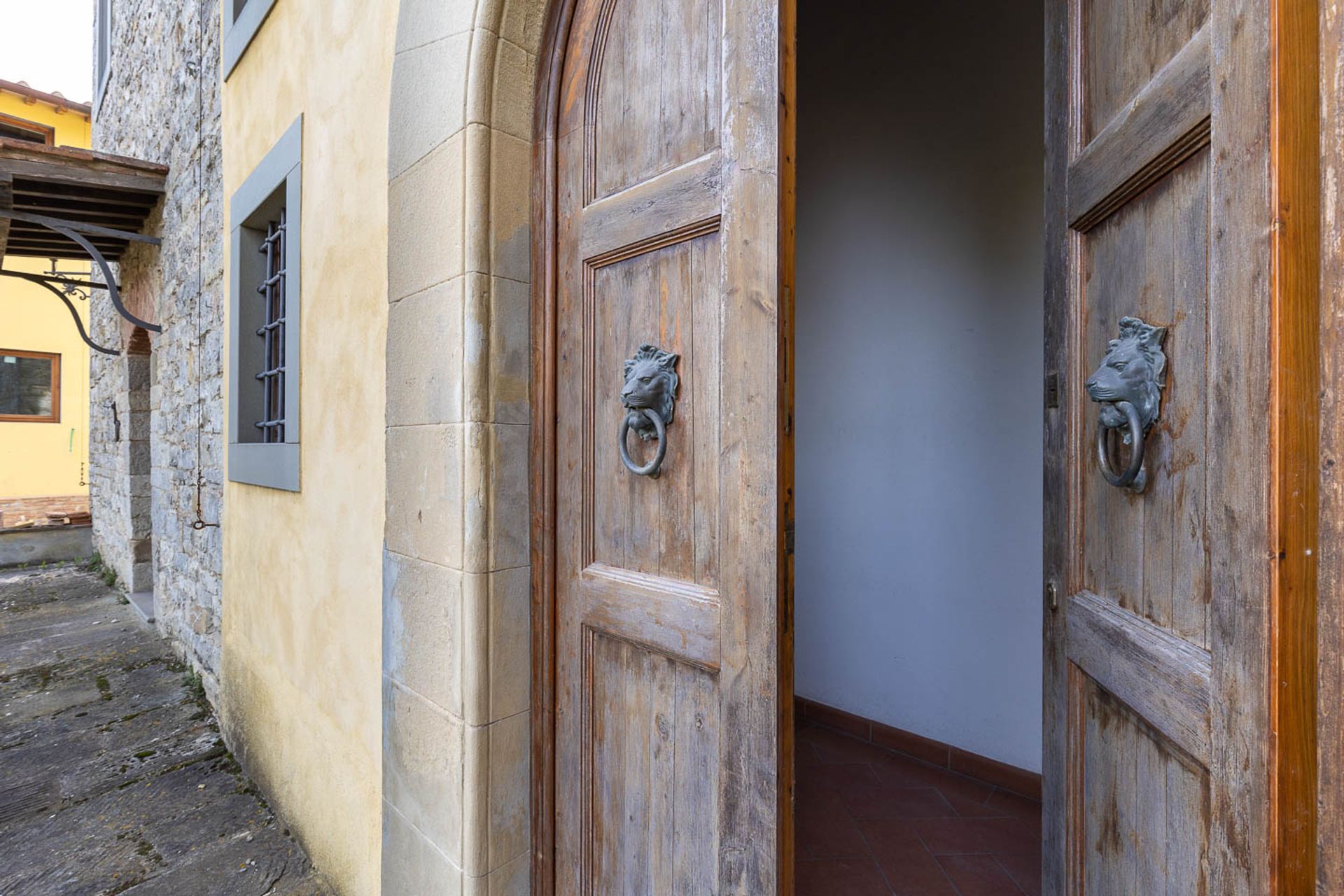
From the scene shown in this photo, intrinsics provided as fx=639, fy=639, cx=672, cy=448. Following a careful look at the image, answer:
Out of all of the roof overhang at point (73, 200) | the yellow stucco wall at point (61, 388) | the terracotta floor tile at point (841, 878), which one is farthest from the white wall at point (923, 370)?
the yellow stucco wall at point (61, 388)

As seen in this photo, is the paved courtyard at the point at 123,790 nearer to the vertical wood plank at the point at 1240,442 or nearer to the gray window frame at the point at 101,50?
the vertical wood plank at the point at 1240,442

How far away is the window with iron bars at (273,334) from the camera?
2957 mm

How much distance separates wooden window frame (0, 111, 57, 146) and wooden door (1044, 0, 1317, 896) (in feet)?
47.0

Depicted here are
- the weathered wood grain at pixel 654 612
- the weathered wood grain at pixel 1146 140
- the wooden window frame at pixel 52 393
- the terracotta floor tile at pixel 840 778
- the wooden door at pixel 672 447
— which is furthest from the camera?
the wooden window frame at pixel 52 393

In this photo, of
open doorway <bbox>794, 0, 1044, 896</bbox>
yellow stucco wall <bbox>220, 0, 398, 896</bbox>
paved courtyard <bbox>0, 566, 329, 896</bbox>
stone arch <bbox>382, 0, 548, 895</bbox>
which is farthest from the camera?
open doorway <bbox>794, 0, 1044, 896</bbox>

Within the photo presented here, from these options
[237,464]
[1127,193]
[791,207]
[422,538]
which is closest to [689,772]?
[422,538]

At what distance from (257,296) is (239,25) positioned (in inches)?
50.1

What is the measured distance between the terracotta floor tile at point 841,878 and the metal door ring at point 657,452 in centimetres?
168

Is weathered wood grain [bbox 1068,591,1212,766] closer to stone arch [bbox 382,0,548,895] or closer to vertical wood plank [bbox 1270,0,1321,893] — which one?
vertical wood plank [bbox 1270,0,1321,893]

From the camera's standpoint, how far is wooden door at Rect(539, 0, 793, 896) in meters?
1.08

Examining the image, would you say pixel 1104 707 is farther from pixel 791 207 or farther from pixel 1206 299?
pixel 791 207

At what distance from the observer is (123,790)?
9.32ft

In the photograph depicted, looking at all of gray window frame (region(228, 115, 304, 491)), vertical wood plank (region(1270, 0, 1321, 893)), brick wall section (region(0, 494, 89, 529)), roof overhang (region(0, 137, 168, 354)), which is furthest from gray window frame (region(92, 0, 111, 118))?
vertical wood plank (region(1270, 0, 1321, 893))

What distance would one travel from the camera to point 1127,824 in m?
0.97
